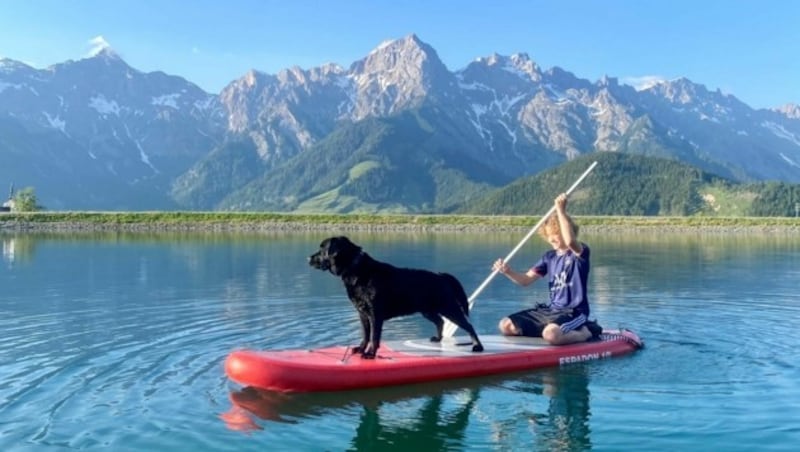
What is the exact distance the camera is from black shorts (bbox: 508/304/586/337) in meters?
15.2

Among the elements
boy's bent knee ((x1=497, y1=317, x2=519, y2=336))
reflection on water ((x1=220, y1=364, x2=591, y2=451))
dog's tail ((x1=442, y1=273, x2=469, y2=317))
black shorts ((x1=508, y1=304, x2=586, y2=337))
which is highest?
dog's tail ((x1=442, y1=273, x2=469, y2=317))

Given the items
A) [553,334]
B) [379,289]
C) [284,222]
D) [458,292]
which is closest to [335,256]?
[379,289]

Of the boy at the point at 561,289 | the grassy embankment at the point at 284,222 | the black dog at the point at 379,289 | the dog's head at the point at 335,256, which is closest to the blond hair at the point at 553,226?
the boy at the point at 561,289

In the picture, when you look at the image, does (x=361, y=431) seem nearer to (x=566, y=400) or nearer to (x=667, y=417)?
(x=566, y=400)

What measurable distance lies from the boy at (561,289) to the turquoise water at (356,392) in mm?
769

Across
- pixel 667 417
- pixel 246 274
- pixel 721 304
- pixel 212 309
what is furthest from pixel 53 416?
pixel 246 274

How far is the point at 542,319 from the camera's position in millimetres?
15430

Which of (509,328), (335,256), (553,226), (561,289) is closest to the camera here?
(335,256)

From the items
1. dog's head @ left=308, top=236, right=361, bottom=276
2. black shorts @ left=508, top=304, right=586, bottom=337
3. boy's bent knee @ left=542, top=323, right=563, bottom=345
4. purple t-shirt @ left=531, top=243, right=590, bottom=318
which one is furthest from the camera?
black shorts @ left=508, top=304, right=586, bottom=337

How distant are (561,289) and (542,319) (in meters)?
0.73

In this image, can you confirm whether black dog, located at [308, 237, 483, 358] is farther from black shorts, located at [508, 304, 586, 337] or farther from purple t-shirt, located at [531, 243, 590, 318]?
purple t-shirt, located at [531, 243, 590, 318]

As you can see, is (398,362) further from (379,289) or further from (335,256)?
(335,256)

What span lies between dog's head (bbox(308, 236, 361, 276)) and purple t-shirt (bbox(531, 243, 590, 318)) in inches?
→ 181

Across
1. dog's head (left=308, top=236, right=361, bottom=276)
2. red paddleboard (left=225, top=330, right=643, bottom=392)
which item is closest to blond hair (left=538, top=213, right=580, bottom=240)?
red paddleboard (left=225, top=330, right=643, bottom=392)
